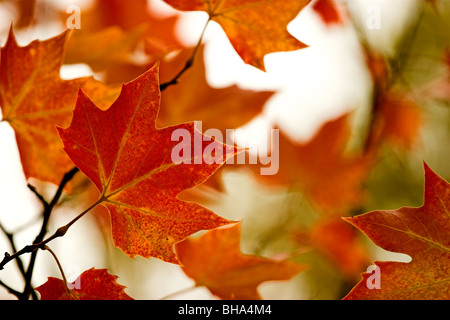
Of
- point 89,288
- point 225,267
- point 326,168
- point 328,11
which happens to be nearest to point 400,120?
point 328,11

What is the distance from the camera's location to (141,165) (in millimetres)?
392

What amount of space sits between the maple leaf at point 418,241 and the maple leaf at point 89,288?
209 millimetres

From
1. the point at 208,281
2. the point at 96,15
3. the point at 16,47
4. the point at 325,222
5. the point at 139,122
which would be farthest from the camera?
the point at 325,222

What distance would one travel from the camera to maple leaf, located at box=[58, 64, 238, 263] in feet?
1.22

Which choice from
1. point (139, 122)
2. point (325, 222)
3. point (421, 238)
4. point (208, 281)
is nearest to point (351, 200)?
point (325, 222)

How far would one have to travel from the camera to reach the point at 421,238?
390mm

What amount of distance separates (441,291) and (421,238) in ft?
0.15

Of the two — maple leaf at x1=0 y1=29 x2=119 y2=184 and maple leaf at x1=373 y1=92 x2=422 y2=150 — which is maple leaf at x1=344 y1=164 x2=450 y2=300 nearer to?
maple leaf at x1=0 y1=29 x2=119 y2=184

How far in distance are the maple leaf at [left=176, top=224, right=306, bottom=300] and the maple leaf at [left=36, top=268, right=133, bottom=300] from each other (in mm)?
222

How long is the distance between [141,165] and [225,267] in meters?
0.27

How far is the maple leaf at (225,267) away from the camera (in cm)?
60

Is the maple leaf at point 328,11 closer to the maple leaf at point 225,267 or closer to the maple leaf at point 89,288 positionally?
the maple leaf at point 225,267
